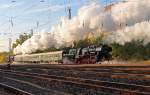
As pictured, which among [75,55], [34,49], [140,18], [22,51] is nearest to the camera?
[140,18]

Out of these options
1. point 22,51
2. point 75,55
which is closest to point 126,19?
point 75,55

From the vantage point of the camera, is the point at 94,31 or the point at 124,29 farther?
the point at 94,31

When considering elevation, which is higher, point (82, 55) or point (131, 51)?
point (131, 51)

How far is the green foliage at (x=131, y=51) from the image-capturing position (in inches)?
1445

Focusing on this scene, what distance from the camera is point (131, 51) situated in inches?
1534

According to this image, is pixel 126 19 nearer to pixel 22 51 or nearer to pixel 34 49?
pixel 34 49

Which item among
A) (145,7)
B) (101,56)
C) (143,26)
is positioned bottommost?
(101,56)

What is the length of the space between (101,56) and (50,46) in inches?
966

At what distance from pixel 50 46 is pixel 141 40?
3000cm

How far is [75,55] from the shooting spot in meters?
44.6

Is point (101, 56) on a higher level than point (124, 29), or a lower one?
lower

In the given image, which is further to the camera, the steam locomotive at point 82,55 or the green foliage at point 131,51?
the steam locomotive at point 82,55

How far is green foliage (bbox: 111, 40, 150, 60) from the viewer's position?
36.7 m

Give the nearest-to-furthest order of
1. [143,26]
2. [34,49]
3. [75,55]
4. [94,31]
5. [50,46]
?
[143,26] < [75,55] < [94,31] < [50,46] < [34,49]
